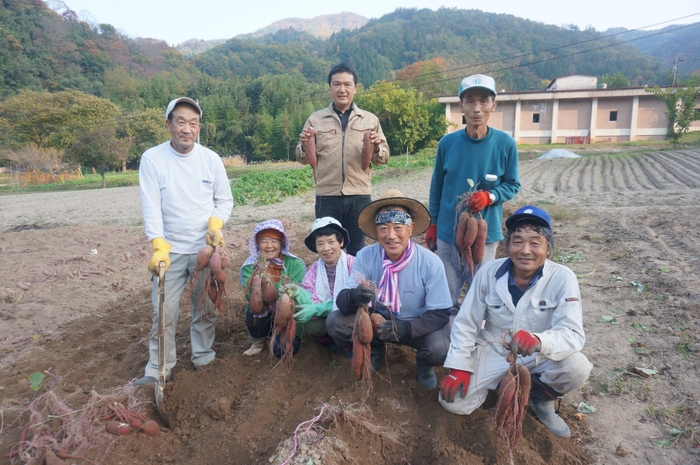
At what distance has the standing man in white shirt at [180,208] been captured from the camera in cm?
304

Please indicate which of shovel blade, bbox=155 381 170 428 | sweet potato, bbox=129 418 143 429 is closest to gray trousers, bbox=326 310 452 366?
shovel blade, bbox=155 381 170 428

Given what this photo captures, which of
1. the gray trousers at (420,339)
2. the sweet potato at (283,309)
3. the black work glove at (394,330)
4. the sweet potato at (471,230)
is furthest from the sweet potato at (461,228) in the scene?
the sweet potato at (283,309)

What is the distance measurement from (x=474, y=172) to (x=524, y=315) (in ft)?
3.58

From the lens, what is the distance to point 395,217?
Answer: 2.84 metres

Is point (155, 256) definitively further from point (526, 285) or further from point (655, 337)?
point (655, 337)

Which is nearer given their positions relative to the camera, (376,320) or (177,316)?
(376,320)

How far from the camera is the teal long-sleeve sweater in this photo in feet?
9.98

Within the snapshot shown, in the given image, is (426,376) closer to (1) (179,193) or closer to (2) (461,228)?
(2) (461,228)

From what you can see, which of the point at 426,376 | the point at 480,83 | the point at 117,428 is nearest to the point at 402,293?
the point at 426,376

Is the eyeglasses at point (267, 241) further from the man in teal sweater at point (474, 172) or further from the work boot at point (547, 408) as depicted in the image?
the work boot at point (547, 408)

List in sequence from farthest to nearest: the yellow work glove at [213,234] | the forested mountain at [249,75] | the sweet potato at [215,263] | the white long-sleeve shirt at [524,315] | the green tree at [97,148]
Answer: the forested mountain at [249,75], the green tree at [97,148], the yellow work glove at [213,234], the sweet potato at [215,263], the white long-sleeve shirt at [524,315]

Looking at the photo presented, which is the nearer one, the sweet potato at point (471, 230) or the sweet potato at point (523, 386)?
the sweet potato at point (523, 386)

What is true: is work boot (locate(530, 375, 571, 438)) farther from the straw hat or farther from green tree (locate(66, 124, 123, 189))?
green tree (locate(66, 124, 123, 189))

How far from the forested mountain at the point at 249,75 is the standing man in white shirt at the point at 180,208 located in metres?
24.8
